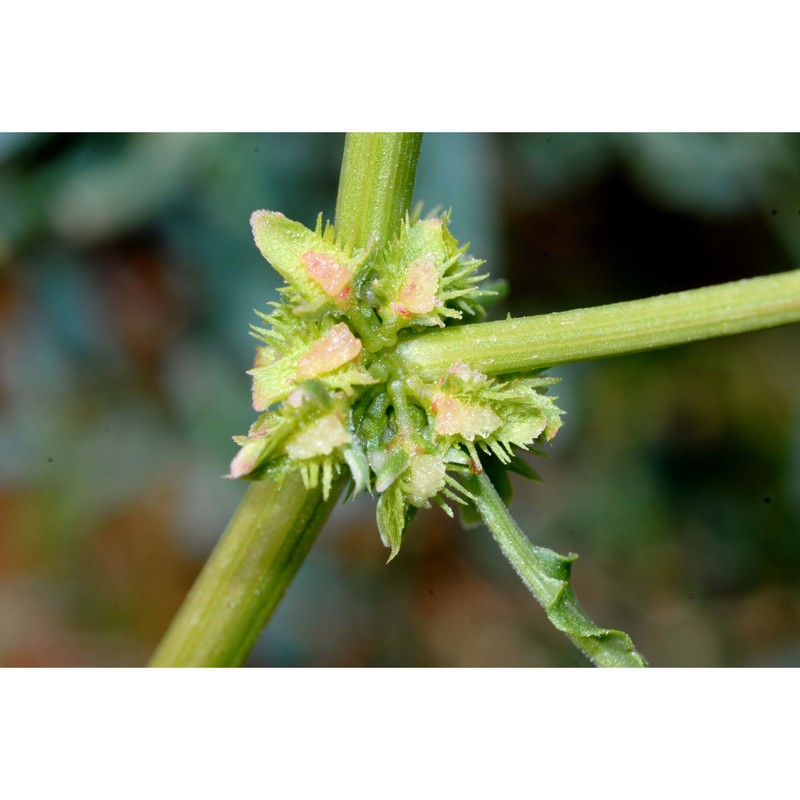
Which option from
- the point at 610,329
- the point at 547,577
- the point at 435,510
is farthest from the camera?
the point at 435,510

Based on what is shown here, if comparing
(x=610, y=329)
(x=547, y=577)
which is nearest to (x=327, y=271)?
(x=610, y=329)

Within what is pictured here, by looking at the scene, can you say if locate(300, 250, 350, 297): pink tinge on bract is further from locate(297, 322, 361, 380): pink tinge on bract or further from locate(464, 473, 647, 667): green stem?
locate(464, 473, 647, 667): green stem

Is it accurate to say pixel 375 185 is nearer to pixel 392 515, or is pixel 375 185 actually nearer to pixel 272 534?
pixel 392 515

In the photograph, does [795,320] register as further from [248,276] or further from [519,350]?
[248,276]

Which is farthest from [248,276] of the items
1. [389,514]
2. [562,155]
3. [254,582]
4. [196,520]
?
[389,514]

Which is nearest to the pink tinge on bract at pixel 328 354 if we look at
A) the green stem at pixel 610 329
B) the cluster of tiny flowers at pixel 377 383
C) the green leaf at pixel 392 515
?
the cluster of tiny flowers at pixel 377 383
